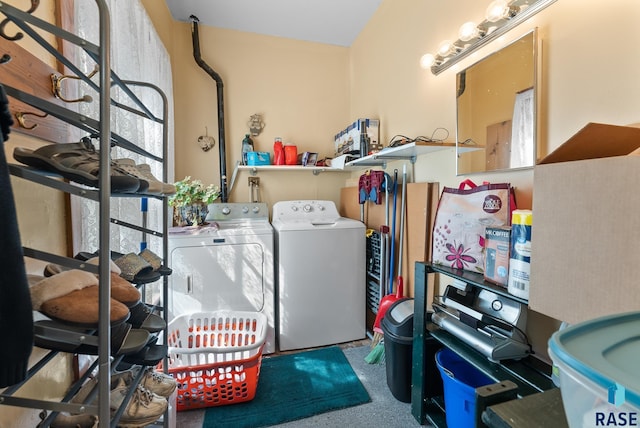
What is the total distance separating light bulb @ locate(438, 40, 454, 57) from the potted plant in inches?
76.0

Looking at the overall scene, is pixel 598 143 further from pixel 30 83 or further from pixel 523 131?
pixel 30 83

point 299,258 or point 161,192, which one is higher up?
point 161,192

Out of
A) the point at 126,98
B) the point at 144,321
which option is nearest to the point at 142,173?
the point at 144,321

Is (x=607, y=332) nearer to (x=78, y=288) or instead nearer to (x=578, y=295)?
(x=578, y=295)

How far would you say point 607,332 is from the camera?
1.33 ft

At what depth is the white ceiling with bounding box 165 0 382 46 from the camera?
244 cm

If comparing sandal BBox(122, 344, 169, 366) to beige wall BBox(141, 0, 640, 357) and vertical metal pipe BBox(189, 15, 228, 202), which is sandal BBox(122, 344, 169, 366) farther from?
vertical metal pipe BBox(189, 15, 228, 202)

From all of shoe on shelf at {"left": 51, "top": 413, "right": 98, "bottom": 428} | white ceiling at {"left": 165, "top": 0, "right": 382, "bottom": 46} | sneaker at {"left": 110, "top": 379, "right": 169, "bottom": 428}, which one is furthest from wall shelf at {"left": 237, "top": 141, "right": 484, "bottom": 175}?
shoe on shelf at {"left": 51, "top": 413, "right": 98, "bottom": 428}

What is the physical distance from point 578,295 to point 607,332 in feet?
1.06

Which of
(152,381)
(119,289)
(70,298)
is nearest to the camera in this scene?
(70,298)

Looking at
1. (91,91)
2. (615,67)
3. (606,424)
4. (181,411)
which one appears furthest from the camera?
(181,411)

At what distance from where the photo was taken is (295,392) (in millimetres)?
1771

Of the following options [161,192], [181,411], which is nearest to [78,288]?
[161,192]

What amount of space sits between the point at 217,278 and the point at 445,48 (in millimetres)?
2162
